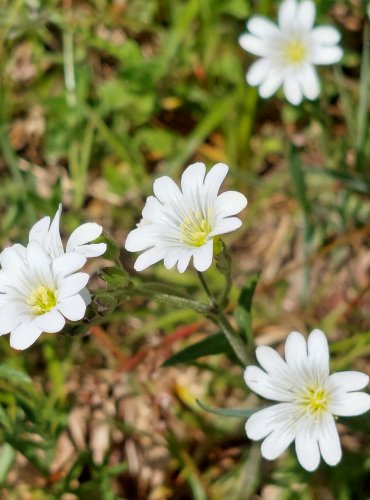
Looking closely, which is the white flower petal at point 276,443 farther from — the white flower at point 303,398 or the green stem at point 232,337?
the green stem at point 232,337

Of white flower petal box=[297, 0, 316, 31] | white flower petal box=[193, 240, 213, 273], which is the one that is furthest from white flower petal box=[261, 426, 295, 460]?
white flower petal box=[297, 0, 316, 31]

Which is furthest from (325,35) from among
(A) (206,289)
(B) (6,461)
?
(B) (6,461)

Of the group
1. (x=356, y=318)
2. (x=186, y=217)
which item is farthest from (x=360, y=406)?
(x=356, y=318)

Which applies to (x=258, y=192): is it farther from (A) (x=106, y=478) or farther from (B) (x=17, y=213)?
(A) (x=106, y=478)

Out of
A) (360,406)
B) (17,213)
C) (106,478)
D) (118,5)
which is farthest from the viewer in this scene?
(118,5)

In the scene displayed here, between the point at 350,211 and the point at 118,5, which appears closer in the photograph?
the point at 350,211

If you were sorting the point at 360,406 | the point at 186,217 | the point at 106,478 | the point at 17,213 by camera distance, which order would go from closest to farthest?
the point at 360,406 → the point at 186,217 → the point at 106,478 → the point at 17,213

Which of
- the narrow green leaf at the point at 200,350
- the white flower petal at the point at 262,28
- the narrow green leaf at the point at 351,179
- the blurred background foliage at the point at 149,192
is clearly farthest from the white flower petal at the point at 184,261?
the white flower petal at the point at 262,28
